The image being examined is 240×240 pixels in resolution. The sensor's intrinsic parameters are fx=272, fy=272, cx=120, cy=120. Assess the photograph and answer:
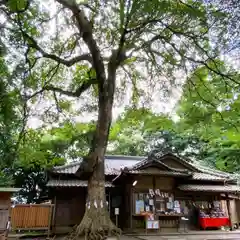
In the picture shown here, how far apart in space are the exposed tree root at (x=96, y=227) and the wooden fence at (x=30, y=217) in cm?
792

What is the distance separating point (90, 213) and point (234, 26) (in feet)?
17.2

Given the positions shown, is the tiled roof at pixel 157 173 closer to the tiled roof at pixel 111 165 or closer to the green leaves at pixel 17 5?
the tiled roof at pixel 111 165

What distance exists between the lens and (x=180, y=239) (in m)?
12.8

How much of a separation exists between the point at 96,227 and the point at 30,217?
8.53 metres

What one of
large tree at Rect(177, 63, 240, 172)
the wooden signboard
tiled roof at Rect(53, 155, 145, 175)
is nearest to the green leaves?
large tree at Rect(177, 63, 240, 172)

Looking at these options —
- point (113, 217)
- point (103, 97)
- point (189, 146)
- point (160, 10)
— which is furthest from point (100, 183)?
point (189, 146)

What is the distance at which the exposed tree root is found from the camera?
6.48 meters

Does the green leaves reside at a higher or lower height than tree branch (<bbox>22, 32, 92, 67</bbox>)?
higher

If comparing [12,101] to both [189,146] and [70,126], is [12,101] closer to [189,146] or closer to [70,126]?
[70,126]

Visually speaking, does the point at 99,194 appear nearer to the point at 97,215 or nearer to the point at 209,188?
the point at 97,215

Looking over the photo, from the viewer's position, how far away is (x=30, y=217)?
1374cm

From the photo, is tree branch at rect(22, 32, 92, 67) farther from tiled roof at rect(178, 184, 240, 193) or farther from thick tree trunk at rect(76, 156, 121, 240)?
tiled roof at rect(178, 184, 240, 193)

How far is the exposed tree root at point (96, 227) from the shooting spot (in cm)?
648

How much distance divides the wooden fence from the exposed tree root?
7919 mm
